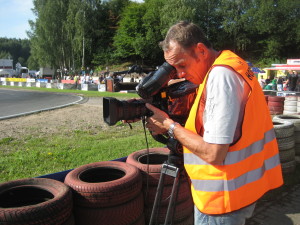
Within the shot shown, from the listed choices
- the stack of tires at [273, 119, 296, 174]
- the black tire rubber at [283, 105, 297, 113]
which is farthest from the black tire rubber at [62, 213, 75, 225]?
the black tire rubber at [283, 105, 297, 113]

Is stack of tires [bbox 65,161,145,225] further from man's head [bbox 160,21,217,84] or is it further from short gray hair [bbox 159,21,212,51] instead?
short gray hair [bbox 159,21,212,51]

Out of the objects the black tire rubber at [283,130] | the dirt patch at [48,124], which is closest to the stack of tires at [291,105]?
the black tire rubber at [283,130]

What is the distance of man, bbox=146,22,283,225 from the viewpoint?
1.55m

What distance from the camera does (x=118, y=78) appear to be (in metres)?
3.02

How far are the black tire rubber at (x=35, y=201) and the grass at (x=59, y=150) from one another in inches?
87.4

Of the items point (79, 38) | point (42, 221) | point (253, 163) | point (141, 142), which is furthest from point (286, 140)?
point (79, 38)

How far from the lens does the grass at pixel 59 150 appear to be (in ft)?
16.7

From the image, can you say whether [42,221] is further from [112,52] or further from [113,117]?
[112,52]

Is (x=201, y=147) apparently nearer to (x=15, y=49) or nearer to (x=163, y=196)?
(x=163, y=196)

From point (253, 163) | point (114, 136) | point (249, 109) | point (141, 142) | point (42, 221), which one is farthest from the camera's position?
point (114, 136)

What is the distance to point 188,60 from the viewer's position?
1819 millimetres

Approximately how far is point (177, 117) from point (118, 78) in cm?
90

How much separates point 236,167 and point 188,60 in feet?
2.37

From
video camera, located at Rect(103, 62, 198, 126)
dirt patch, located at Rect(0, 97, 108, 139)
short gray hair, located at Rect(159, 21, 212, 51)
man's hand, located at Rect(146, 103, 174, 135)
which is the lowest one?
dirt patch, located at Rect(0, 97, 108, 139)
